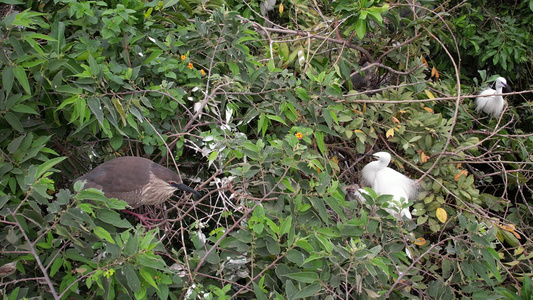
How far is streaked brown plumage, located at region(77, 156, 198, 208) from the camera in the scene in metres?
1.74

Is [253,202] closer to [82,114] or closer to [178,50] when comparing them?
[82,114]

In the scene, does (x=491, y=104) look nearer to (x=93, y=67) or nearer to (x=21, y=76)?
(x=93, y=67)

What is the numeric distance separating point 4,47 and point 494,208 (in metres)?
2.64

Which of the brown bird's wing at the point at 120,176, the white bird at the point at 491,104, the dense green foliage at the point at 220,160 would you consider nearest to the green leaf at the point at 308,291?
the dense green foliage at the point at 220,160

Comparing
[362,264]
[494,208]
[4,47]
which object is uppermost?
[4,47]

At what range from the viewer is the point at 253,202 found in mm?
1770

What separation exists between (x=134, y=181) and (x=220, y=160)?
1.21 ft

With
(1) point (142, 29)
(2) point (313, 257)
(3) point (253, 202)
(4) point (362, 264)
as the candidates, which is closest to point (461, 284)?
(4) point (362, 264)

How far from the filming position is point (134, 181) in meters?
1.73

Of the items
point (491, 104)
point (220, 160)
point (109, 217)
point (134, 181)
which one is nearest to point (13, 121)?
point (134, 181)

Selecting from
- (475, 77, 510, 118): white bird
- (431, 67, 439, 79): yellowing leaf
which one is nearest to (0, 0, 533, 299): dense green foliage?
(431, 67, 439, 79): yellowing leaf

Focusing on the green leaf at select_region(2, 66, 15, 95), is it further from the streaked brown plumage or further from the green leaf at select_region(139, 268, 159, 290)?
the green leaf at select_region(139, 268, 159, 290)

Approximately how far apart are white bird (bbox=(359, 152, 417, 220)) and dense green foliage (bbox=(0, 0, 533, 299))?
8 centimetres

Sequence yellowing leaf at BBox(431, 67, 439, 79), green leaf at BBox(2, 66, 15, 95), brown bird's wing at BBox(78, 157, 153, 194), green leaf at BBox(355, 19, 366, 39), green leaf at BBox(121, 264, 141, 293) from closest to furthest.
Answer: green leaf at BBox(121, 264, 141, 293)
green leaf at BBox(2, 66, 15, 95)
brown bird's wing at BBox(78, 157, 153, 194)
green leaf at BBox(355, 19, 366, 39)
yellowing leaf at BBox(431, 67, 439, 79)
